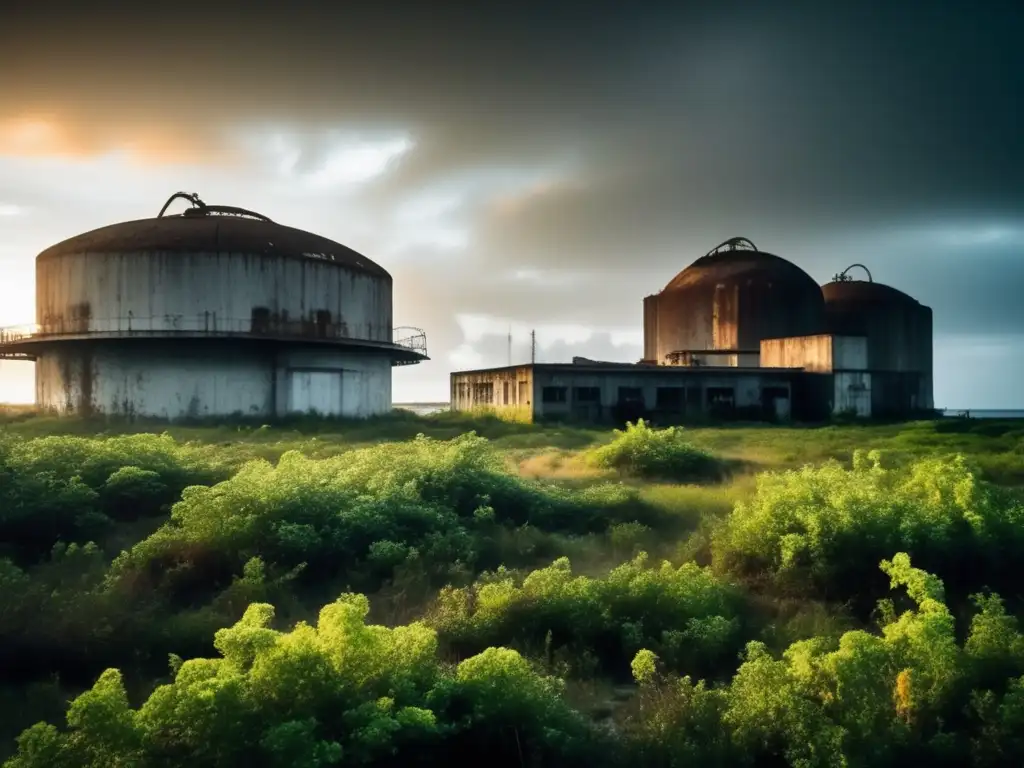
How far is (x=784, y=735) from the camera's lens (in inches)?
222

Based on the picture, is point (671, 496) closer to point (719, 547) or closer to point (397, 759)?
point (719, 547)

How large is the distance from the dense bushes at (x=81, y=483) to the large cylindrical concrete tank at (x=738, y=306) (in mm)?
32629

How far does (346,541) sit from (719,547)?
526 centimetres

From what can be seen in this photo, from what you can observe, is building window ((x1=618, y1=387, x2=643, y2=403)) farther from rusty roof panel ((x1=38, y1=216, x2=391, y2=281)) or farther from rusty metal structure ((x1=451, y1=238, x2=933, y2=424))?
rusty roof panel ((x1=38, y1=216, x2=391, y2=281))

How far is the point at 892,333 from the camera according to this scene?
47.6 metres

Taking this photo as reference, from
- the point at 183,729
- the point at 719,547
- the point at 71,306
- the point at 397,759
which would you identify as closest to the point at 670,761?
the point at 397,759

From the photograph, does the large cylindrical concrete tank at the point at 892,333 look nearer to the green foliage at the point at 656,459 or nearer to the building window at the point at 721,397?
the building window at the point at 721,397

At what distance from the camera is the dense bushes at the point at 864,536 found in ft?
30.7

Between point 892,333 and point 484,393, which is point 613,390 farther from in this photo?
point 892,333

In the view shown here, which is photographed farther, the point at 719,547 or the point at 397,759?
the point at 719,547

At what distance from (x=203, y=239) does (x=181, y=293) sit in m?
2.53

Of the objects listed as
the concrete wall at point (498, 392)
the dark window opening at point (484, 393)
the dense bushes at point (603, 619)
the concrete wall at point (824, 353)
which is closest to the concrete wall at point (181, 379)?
the concrete wall at point (498, 392)

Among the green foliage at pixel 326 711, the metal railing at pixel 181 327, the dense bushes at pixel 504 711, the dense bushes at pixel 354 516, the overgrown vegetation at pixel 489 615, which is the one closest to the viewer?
the green foliage at pixel 326 711

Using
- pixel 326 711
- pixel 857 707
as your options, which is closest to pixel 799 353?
pixel 857 707
